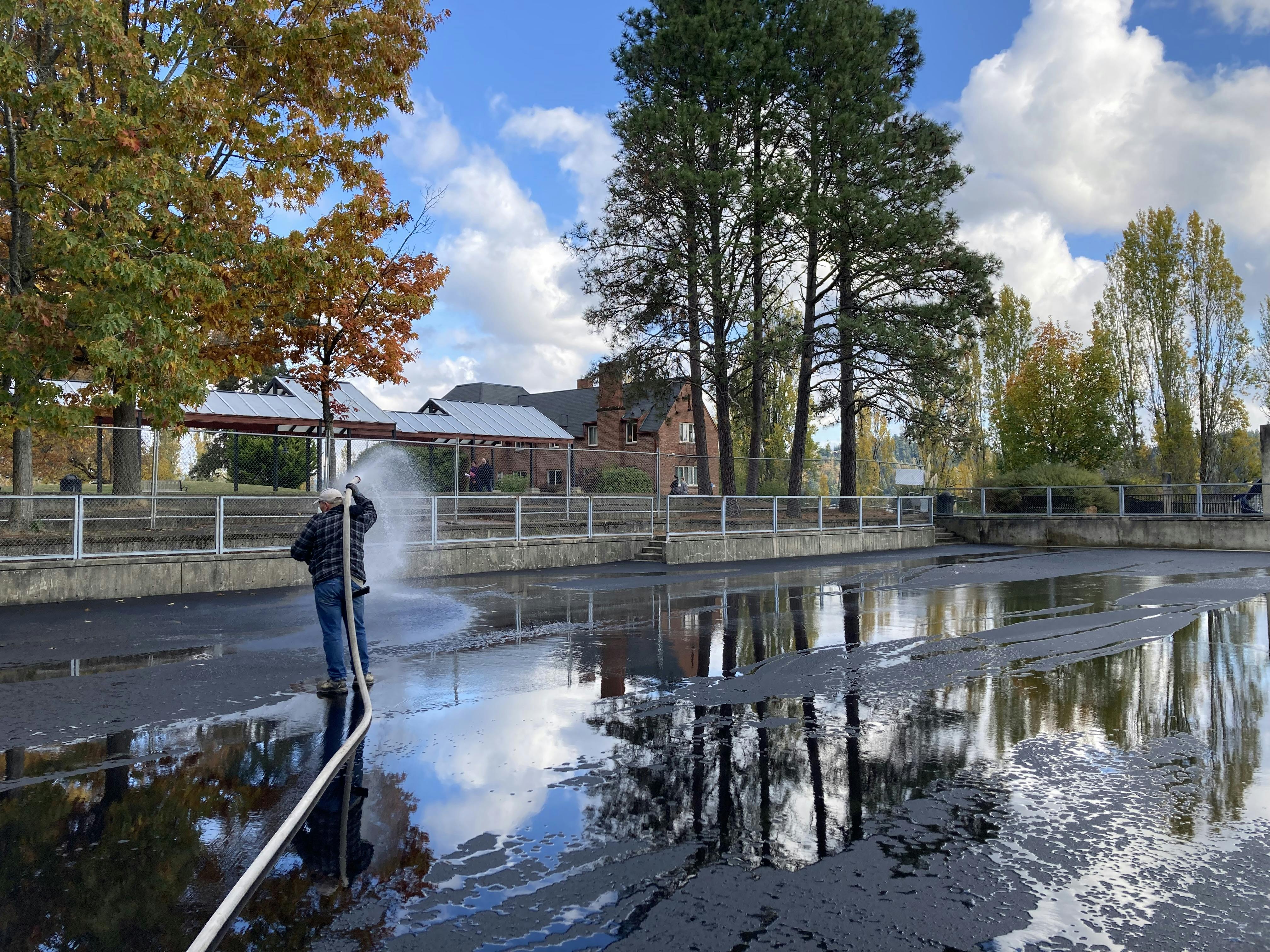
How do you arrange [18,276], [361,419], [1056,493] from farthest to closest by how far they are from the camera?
[361,419] < [1056,493] < [18,276]

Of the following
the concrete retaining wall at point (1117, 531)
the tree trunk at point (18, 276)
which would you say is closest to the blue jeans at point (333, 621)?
the tree trunk at point (18, 276)

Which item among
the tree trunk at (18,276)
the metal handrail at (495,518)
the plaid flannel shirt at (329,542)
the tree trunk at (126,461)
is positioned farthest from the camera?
the tree trunk at (126,461)

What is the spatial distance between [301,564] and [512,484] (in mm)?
11188

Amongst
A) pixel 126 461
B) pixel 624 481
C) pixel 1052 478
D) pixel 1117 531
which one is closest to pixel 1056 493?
pixel 1052 478

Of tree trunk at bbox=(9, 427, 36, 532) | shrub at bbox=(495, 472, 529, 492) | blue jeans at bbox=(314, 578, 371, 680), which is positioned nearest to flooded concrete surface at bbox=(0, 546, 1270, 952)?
blue jeans at bbox=(314, 578, 371, 680)

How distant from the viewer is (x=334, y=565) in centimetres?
786

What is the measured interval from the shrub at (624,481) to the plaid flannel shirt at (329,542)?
1913cm

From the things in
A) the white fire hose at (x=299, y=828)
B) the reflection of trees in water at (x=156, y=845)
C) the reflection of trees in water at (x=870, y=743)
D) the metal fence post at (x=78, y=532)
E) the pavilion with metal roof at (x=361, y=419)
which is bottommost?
the reflection of trees in water at (x=870, y=743)

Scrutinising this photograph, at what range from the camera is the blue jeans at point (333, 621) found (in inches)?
302

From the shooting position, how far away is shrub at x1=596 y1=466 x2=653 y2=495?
2814 cm

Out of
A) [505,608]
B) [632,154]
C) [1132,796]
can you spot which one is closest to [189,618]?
[505,608]

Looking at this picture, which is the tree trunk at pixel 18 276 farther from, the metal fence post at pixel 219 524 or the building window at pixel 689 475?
the building window at pixel 689 475

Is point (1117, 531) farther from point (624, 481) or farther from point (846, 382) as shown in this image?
point (624, 481)

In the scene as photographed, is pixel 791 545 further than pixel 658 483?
No
